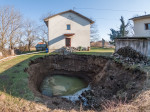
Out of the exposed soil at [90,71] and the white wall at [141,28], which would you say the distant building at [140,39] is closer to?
the white wall at [141,28]

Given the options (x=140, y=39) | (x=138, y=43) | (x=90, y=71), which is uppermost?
(x=140, y=39)

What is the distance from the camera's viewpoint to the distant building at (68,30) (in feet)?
59.4

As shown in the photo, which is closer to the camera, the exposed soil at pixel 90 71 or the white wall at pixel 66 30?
the exposed soil at pixel 90 71

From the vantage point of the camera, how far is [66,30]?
1850 cm

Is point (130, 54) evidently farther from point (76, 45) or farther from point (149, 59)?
point (76, 45)

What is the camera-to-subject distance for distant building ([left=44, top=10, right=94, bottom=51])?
18.1m

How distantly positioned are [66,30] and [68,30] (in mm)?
363

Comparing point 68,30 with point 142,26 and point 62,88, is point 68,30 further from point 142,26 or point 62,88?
point 62,88

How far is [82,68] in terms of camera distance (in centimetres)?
1366

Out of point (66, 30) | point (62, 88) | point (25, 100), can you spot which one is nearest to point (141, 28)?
point (66, 30)

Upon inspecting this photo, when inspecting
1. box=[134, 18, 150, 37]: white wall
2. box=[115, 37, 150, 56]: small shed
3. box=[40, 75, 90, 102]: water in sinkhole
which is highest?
box=[134, 18, 150, 37]: white wall

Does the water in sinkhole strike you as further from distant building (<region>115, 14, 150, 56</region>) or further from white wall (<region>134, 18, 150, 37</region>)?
white wall (<region>134, 18, 150, 37</region>)

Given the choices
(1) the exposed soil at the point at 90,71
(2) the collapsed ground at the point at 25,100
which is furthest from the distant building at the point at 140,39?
(2) the collapsed ground at the point at 25,100

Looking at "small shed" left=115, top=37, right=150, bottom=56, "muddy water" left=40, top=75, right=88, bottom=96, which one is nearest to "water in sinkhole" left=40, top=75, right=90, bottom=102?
"muddy water" left=40, top=75, right=88, bottom=96
